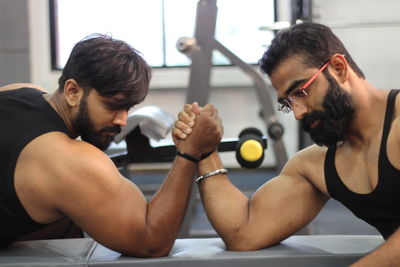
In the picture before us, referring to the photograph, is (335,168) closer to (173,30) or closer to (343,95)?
(343,95)

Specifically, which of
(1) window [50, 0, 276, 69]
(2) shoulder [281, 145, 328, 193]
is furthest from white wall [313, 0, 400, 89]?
(2) shoulder [281, 145, 328, 193]

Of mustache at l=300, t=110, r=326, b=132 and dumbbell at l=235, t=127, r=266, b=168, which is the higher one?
mustache at l=300, t=110, r=326, b=132

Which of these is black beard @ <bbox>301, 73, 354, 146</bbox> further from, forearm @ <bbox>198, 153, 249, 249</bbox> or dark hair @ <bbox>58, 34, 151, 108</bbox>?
dark hair @ <bbox>58, 34, 151, 108</bbox>

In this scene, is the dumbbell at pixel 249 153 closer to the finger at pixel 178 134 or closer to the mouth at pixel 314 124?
the finger at pixel 178 134

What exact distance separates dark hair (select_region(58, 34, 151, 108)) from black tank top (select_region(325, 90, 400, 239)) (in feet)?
1.78

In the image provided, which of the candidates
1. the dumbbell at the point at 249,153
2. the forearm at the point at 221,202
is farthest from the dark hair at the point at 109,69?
the dumbbell at the point at 249,153

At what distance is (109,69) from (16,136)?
27 cm

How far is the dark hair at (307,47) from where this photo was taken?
132cm

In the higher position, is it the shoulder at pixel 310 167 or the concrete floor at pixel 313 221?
the shoulder at pixel 310 167

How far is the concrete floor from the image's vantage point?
9.60 feet

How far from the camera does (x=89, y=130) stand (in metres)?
1.34

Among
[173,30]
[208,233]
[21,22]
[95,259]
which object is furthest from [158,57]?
[95,259]

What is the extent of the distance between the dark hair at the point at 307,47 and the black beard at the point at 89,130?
0.45 m

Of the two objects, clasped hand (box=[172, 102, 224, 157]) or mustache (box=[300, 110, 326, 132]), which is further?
clasped hand (box=[172, 102, 224, 157])
